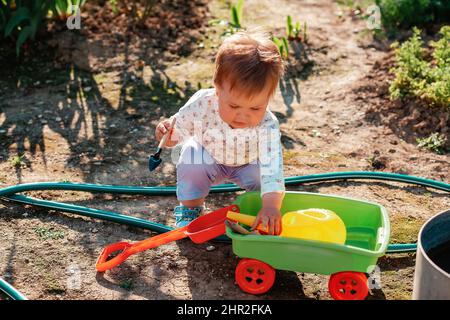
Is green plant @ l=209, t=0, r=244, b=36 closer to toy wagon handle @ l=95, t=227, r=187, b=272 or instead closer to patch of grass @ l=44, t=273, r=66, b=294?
toy wagon handle @ l=95, t=227, r=187, b=272

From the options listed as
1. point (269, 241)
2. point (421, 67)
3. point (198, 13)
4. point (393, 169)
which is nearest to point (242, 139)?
point (269, 241)

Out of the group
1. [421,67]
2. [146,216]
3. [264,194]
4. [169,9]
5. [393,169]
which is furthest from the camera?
[169,9]

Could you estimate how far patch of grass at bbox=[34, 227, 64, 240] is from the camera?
119 inches

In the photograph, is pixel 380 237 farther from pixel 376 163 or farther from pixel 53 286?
pixel 53 286

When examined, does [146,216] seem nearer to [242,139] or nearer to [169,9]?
[242,139]

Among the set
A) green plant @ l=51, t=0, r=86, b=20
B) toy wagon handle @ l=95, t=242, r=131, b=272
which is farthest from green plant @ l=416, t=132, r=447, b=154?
green plant @ l=51, t=0, r=86, b=20

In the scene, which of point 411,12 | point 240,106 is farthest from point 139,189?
point 411,12

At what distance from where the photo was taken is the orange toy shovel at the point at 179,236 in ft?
8.95

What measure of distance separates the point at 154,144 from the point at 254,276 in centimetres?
139

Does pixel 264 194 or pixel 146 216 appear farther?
pixel 146 216

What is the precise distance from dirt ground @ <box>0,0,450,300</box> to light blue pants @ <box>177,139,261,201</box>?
0.25 m

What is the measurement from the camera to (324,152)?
381cm

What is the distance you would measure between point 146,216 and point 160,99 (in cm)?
121
